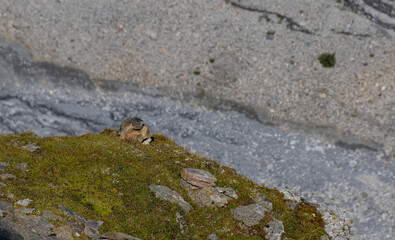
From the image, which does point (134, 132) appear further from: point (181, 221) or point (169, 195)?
point (181, 221)

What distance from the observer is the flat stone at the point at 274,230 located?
47.0 feet

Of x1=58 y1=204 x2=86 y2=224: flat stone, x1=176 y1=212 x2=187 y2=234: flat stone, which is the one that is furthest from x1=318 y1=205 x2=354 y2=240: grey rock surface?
x1=58 y1=204 x2=86 y2=224: flat stone

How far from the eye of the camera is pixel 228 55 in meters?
35.6

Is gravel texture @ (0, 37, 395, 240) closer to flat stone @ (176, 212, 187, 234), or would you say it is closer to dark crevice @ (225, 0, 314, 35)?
dark crevice @ (225, 0, 314, 35)

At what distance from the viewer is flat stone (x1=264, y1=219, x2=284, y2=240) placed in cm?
1434

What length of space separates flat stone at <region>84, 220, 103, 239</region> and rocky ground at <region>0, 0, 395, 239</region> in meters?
17.5

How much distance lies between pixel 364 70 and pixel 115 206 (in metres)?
29.9

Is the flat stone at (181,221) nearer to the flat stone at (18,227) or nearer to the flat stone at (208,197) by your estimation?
the flat stone at (208,197)

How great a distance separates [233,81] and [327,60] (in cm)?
990

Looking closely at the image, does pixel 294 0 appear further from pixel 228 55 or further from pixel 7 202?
pixel 7 202

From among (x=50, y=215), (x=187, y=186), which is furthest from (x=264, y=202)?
(x=50, y=215)

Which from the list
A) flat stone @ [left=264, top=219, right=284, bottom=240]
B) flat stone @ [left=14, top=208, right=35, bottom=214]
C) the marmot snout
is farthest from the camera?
the marmot snout

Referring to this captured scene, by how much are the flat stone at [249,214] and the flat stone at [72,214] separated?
242 inches

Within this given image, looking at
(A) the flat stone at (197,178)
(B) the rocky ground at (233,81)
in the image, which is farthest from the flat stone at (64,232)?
(B) the rocky ground at (233,81)
